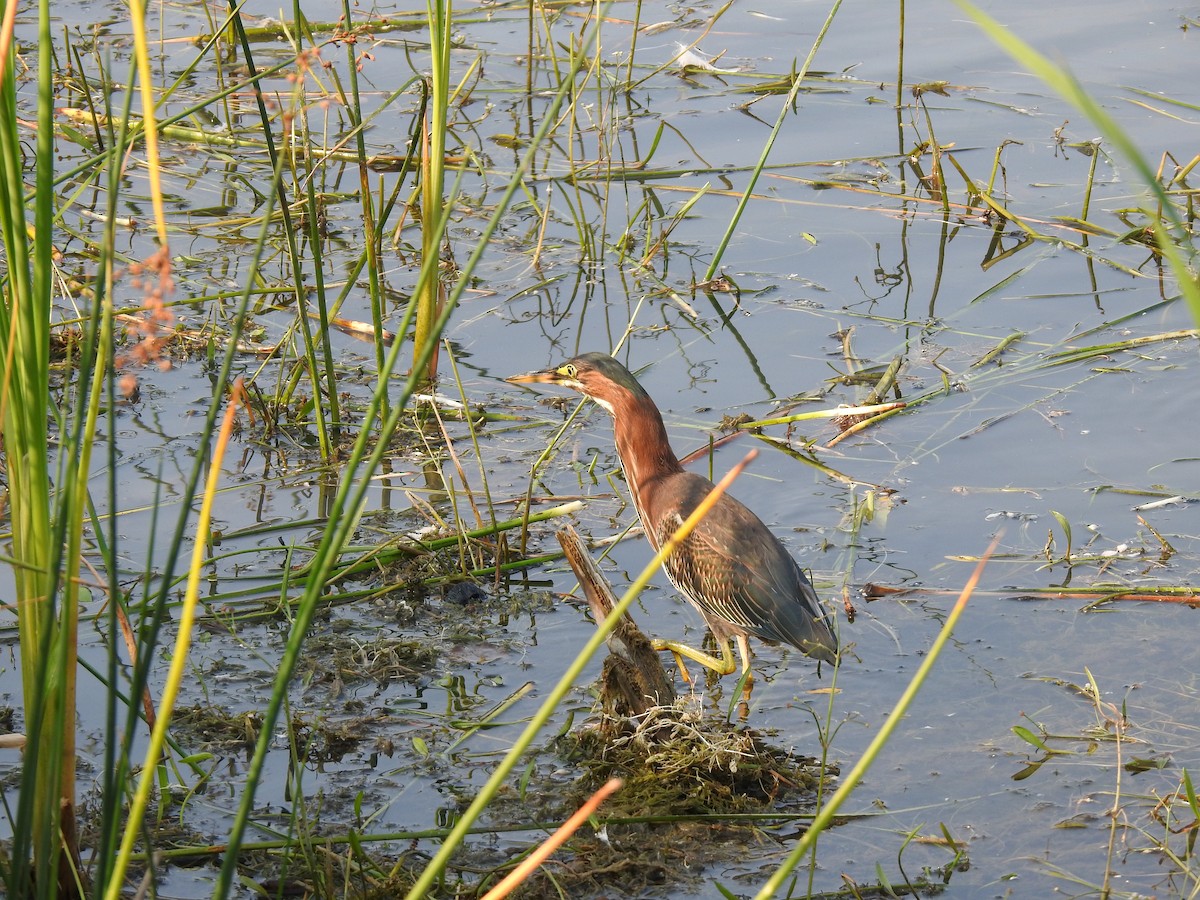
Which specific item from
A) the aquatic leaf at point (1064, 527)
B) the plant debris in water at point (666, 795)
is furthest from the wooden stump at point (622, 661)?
the aquatic leaf at point (1064, 527)

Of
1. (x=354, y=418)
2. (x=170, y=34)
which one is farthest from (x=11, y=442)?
(x=170, y=34)

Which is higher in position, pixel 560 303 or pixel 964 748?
pixel 560 303

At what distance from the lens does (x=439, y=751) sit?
3805mm

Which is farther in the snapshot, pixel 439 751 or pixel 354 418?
pixel 354 418

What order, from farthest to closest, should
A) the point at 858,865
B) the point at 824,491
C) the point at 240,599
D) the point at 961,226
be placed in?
the point at 961,226
the point at 824,491
the point at 240,599
the point at 858,865

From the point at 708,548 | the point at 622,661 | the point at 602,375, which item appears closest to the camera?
the point at 622,661

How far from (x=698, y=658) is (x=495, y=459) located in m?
1.41

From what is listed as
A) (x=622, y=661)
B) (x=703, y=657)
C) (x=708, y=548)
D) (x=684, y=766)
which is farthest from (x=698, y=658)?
(x=684, y=766)

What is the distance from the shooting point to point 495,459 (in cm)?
550

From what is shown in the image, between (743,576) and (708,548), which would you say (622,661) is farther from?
(708,548)

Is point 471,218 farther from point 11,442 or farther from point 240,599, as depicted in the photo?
point 11,442

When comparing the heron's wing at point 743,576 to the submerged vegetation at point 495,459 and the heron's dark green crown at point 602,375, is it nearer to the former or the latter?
the submerged vegetation at point 495,459

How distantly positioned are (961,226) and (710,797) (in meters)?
4.41

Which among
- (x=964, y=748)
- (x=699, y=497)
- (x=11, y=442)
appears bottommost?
(x=964, y=748)
